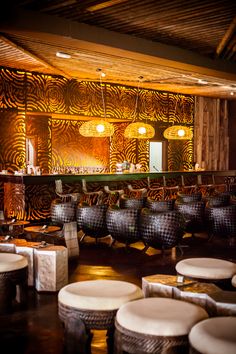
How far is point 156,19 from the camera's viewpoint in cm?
645

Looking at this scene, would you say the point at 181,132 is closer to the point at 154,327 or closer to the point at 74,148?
the point at 74,148

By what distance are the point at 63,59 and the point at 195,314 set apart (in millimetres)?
6498

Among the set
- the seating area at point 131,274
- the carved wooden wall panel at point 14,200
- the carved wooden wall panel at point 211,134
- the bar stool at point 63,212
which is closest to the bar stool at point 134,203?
the seating area at point 131,274

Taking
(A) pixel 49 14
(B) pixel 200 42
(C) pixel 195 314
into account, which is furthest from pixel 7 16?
(C) pixel 195 314

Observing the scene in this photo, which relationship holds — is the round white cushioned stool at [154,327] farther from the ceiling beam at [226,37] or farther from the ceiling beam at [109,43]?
the ceiling beam at [226,37]

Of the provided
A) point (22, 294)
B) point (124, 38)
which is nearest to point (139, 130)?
point (124, 38)

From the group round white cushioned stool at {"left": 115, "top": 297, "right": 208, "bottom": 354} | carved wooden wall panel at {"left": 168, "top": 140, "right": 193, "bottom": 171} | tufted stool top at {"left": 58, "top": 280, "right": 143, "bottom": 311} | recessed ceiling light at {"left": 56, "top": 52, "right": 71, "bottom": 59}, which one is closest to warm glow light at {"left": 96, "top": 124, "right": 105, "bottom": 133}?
recessed ceiling light at {"left": 56, "top": 52, "right": 71, "bottom": 59}

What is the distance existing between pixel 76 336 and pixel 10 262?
1375 mm

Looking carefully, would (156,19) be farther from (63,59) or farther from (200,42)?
(63,59)

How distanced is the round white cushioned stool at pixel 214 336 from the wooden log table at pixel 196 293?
0.29 metres

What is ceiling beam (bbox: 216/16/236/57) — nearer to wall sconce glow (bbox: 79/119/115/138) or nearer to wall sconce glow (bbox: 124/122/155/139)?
wall sconce glow (bbox: 124/122/155/139)

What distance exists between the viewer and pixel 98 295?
9.45 feet

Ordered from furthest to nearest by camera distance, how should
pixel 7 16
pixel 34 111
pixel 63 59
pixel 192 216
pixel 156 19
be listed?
1. pixel 34 111
2. pixel 63 59
3. pixel 192 216
4. pixel 156 19
5. pixel 7 16

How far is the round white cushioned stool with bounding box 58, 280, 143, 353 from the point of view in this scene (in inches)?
110
